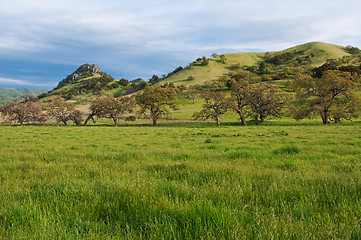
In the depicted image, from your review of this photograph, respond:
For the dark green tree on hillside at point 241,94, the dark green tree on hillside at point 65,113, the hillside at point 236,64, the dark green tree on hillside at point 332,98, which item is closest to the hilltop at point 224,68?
the hillside at point 236,64

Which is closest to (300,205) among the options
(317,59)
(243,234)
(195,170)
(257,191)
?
(257,191)

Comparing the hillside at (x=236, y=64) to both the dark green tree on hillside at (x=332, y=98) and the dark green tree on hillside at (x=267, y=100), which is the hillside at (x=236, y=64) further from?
the dark green tree on hillside at (x=332, y=98)

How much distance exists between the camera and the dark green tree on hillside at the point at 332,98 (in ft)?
115

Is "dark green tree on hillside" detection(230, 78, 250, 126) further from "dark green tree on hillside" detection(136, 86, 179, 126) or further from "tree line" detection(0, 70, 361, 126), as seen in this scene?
"dark green tree on hillside" detection(136, 86, 179, 126)

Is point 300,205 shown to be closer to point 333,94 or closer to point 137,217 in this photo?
point 137,217

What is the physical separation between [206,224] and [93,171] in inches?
183

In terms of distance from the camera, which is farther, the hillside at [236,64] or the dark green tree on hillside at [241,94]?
the hillside at [236,64]

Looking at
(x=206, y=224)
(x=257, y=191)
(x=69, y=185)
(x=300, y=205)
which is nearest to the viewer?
(x=206, y=224)

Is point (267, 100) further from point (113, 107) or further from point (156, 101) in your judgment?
point (113, 107)

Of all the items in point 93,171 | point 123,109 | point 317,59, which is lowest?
point 93,171

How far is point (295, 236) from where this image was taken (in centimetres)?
234

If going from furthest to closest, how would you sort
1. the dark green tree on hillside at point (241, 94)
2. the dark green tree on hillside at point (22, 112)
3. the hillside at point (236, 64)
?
1. the hillside at point (236, 64)
2. the dark green tree on hillside at point (22, 112)
3. the dark green tree on hillside at point (241, 94)

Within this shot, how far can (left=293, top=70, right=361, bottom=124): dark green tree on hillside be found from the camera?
3519cm

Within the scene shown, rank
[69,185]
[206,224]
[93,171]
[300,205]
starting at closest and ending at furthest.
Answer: [206,224] → [300,205] → [69,185] → [93,171]
